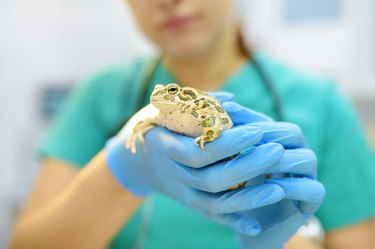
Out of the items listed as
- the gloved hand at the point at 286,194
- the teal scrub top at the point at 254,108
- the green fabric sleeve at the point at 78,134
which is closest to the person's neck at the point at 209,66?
the teal scrub top at the point at 254,108

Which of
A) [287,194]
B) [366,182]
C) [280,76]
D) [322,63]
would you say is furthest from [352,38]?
[287,194]

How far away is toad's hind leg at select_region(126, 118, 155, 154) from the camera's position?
59 cm

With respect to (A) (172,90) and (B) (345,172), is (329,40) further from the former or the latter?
(A) (172,90)

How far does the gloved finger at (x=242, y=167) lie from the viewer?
19.6 inches

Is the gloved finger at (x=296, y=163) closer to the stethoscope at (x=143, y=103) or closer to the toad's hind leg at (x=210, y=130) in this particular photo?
the toad's hind leg at (x=210, y=130)

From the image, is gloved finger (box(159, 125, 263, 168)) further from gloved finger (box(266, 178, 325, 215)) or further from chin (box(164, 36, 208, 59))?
chin (box(164, 36, 208, 59))

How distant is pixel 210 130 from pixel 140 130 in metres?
0.13

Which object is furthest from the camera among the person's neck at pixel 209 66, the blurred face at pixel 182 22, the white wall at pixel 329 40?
the white wall at pixel 329 40

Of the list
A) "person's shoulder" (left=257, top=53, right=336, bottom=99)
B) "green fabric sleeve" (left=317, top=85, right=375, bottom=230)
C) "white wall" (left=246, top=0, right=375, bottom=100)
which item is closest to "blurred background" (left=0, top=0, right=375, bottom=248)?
"white wall" (left=246, top=0, right=375, bottom=100)

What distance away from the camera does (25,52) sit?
177 cm

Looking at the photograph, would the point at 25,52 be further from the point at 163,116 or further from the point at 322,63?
the point at 163,116

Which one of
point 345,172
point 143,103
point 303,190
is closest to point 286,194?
point 303,190

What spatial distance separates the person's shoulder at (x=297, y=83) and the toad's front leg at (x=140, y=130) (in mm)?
364

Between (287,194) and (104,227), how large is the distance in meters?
0.32
